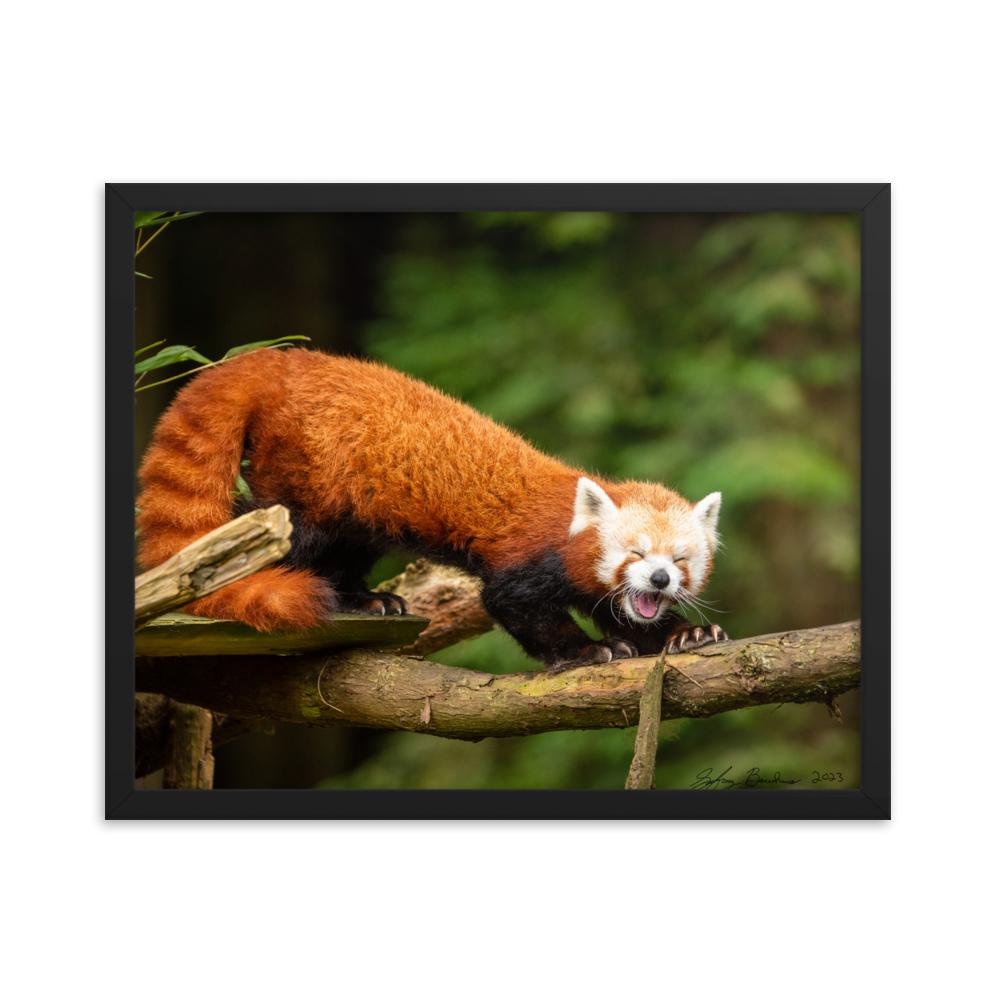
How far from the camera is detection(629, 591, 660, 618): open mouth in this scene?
3.11 meters

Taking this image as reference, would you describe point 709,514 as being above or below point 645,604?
above

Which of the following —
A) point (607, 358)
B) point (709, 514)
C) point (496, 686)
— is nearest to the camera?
point (496, 686)

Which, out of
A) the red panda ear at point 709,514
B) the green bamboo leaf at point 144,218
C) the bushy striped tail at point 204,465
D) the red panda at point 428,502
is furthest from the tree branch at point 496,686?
the green bamboo leaf at point 144,218

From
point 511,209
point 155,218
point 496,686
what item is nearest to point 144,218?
point 155,218

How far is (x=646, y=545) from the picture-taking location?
10.1ft

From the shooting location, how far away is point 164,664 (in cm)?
345

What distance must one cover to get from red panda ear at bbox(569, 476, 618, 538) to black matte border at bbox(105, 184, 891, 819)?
823 millimetres

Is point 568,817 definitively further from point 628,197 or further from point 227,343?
point 227,343

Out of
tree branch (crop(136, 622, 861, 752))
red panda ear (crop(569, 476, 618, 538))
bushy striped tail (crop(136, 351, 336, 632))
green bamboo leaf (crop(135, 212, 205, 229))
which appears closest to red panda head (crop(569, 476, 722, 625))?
red panda ear (crop(569, 476, 618, 538))

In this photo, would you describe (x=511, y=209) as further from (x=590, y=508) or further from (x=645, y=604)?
(x=645, y=604)

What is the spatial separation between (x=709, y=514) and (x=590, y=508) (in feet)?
1.42

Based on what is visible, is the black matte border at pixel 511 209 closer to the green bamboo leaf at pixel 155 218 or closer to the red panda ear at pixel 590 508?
the green bamboo leaf at pixel 155 218

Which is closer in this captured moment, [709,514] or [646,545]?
[646,545]
